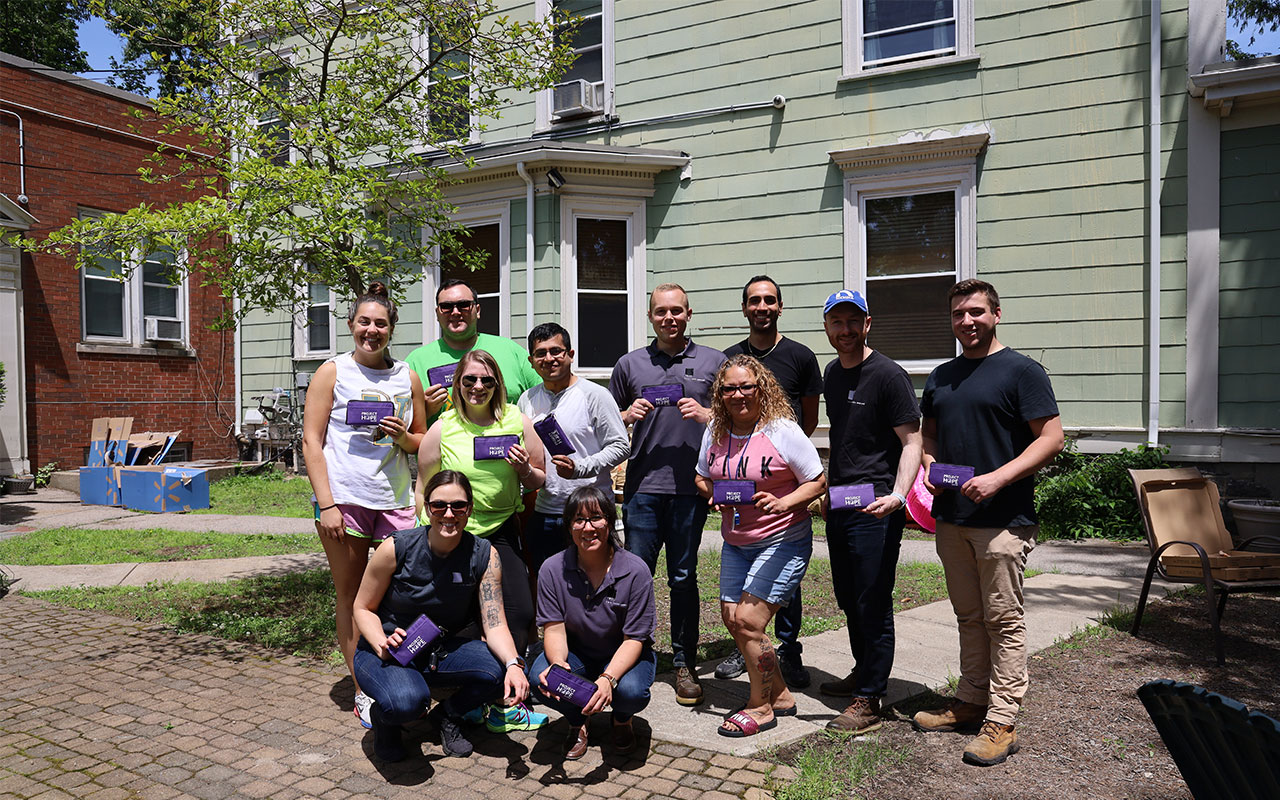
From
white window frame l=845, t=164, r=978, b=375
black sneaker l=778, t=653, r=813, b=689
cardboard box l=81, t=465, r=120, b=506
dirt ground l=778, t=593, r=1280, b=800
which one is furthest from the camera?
cardboard box l=81, t=465, r=120, b=506

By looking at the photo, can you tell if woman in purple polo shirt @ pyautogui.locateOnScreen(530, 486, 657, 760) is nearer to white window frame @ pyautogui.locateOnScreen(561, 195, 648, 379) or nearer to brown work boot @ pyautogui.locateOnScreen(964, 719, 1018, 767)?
brown work boot @ pyautogui.locateOnScreen(964, 719, 1018, 767)

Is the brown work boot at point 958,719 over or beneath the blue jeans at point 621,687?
beneath

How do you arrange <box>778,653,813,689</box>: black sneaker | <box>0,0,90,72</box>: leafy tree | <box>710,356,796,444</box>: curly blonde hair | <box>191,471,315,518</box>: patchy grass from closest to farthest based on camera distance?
<box>710,356,796,444</box>: curly blonde hair < <box>778,653,813,689</box>: black sneaker < <box>191,471,315,518</box>: patchy grass < <box>0,0,90,72</box>: leafy tree

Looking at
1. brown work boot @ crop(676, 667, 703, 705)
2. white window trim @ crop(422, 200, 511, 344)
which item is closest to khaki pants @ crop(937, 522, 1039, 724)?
brown work boot @ crop(676, 667, 703, 705)

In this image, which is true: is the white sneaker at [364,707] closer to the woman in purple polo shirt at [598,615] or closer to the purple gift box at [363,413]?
the woman in purple polo shirt at [598,615]

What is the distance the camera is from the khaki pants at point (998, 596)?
366cm

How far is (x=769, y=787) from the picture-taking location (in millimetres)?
3393

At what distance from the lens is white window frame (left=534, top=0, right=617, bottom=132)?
11.2 m

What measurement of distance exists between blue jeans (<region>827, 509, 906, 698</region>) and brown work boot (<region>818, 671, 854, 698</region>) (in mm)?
333

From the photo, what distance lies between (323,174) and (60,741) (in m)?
3.29

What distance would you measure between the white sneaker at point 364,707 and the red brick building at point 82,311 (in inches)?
418

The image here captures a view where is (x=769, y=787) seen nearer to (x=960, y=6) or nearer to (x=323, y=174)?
(x=323, y=174)

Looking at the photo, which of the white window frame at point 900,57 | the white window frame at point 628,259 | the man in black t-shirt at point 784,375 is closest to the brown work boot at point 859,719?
the man in black t-shirt at point 784,375

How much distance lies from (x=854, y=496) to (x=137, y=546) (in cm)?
796
